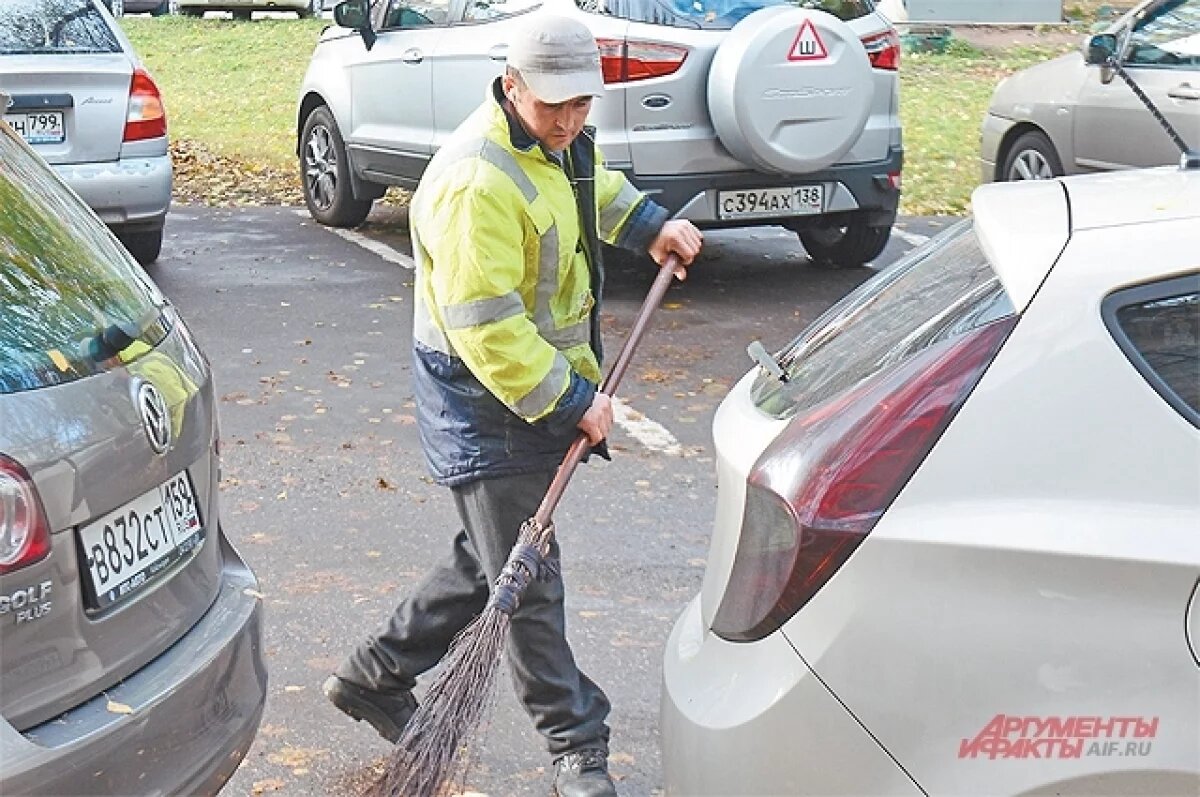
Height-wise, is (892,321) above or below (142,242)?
above

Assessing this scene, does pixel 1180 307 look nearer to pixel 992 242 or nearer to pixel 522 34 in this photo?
pixel 992 242

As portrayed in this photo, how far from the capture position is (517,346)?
11.8 ft

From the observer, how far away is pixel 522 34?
12.2ft

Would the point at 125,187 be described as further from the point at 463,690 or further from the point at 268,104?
the point at 268,104

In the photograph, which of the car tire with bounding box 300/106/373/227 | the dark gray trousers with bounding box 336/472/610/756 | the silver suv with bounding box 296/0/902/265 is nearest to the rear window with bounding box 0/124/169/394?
the dark gray trousers with bounding box 336/472/610/756

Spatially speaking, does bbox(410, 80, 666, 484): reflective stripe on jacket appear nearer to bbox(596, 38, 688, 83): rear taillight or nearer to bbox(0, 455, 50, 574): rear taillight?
bbox(0, 455, 50, 574): rear taillight

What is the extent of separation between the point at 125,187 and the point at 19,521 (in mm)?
6379

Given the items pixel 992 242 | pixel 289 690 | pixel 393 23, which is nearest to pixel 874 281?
pixel 992 242

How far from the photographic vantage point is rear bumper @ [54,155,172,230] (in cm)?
878

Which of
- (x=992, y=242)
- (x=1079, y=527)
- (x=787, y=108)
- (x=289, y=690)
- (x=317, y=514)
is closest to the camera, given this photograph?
(x=1079, y=527)

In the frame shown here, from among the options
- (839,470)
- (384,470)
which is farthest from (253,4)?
(839,470)

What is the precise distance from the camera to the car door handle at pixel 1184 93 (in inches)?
353

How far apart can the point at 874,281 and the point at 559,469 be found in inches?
31.8

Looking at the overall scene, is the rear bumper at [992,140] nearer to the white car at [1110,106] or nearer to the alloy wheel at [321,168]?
the white car at [1110,106]
